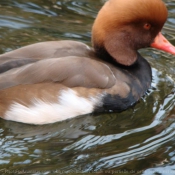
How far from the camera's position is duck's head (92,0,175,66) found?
5398 mm

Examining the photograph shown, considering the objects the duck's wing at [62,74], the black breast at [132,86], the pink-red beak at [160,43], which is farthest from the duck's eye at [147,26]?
the duck's wing at [62,74]

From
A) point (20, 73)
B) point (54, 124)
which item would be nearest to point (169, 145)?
point (54, 124)

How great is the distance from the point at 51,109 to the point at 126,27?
109 cm

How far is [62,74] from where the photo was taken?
5.16 m

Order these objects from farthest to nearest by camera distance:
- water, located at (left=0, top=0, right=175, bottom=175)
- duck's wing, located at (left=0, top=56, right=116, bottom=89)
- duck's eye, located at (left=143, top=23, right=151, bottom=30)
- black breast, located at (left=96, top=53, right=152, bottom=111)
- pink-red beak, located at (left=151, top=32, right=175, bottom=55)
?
pink-red beak, located at (left=151, top=32, right=175, bottom=55) < duck's eye, located at (left=143, top=23, right=151, bottom=30) < black breast, located at (left=96, top=53, right=152, bottom=111) < duck's wing, located at (left=0, top=56, right=116, bottom=89) < water, located at (left=0, top=0, right=175, bottom=175)

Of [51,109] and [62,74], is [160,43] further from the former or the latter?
A: [51,109]

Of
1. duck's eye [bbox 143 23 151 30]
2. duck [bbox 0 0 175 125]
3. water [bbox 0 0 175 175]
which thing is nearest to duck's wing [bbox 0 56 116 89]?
duck [bbox 0 0 175 125]

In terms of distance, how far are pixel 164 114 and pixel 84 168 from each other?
127 centimetres

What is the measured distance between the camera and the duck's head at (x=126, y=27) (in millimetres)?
5398

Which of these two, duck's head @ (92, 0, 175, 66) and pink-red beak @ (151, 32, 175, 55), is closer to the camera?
duck's head @ (92, 0, 175, 66)

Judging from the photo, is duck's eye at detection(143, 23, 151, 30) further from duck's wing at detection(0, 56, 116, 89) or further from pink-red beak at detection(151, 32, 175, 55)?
duck's wing at detection(0, 56, 116, 89)

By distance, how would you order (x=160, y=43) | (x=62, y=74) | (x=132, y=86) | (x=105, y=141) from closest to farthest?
(x=105, y=141)
(x=62, y=74)
(x=132, y=86)
(x=160, y=43)

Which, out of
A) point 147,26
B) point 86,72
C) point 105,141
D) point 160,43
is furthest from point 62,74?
point 160,43

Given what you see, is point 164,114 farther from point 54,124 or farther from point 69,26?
point 69,26
